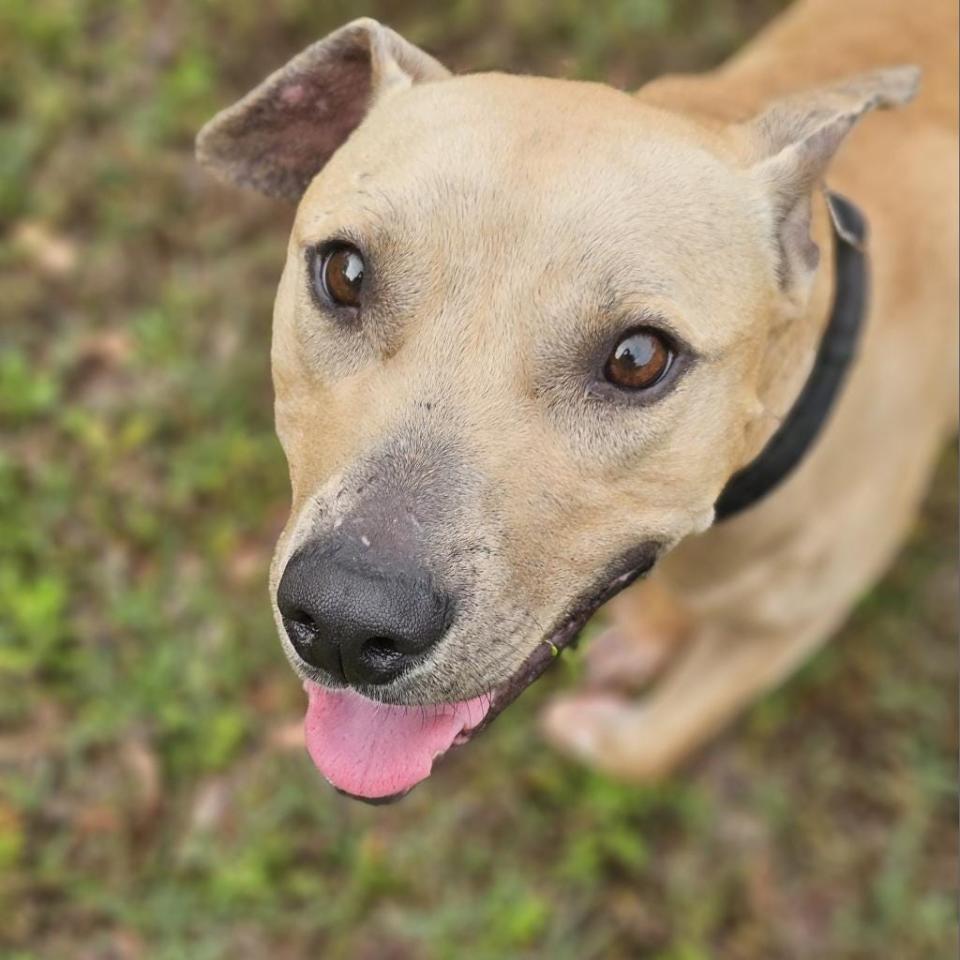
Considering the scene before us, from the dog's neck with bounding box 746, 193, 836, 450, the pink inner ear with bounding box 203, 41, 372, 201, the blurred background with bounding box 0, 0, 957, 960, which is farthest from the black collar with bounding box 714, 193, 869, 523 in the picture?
the blurred background with bounding box 0, 0, 957, 960

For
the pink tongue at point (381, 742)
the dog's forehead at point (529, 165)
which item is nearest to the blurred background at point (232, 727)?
the pink tongue at point (381, 742)

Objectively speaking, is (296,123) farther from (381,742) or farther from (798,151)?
(381,742)

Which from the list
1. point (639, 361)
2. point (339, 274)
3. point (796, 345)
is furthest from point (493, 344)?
point (796, 345)

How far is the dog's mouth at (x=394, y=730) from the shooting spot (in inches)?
90.0

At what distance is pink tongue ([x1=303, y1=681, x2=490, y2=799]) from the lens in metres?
2.31

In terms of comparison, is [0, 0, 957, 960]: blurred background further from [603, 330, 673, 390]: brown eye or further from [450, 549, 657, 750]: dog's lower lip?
[603, 330, 673, 390]: brown eye

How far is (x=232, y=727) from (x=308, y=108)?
90.4 inches

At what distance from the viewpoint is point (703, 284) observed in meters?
2.18

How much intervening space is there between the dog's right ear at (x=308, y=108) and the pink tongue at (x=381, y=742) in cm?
125

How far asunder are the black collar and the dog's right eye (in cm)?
102

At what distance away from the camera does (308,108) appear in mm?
2584

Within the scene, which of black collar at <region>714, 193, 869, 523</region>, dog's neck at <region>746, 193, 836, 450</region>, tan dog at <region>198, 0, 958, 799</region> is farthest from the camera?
black collar at <region>714, 193, 869, 523</region>

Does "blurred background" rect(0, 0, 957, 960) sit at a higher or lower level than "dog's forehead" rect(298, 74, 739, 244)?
lower

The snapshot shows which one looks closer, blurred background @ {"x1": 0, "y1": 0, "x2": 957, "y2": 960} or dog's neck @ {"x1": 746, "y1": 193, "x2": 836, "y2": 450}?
dog's neck @ {"x1": 746, "y1": 193, "x2": 836, "y2": 450}
